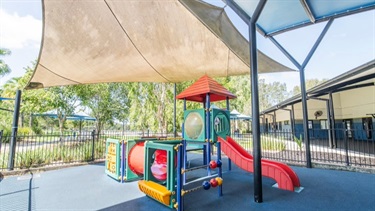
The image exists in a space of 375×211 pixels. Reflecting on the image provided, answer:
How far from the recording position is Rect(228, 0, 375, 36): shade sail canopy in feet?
13.8

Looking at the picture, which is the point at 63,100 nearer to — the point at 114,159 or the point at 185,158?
the point at 114,159

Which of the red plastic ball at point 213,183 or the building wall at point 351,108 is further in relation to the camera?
the building wall at point 351,108

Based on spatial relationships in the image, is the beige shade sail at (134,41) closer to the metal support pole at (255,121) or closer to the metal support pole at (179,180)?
the metal support pole at (255,121)

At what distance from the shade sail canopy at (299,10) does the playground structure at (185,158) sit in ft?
6.97

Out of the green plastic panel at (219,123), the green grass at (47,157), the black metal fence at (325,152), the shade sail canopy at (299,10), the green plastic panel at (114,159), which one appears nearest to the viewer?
the shade sail canopy at (299,10)

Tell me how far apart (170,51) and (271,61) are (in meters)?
3.08

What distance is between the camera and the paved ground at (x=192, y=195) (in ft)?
10.4

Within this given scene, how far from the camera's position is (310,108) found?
16656 millimetres

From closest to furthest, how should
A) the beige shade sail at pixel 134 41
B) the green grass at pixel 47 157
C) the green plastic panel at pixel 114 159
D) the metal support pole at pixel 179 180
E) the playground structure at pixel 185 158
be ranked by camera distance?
the metal support pole at pixel 179 180 → the playground structure at pixel 185 158 → the beige shade sail at pixel 134 41 → the green plastic panel at pixel 114 159 → the green grass at pixel 47 157

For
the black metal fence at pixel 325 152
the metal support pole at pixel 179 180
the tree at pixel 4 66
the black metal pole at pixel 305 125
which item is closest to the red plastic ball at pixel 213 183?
the metal support pole at pixel 179 180

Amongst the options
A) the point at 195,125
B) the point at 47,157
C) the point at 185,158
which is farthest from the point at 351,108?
the point at 47,157

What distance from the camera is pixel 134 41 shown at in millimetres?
4516

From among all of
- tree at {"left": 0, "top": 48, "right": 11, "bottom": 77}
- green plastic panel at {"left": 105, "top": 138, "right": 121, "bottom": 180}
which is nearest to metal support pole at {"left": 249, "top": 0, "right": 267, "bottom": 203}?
green plastic panel at {"left": 105, "top": 138, "right": 121, "bottom": 180}

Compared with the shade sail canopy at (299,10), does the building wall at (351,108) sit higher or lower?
lower
